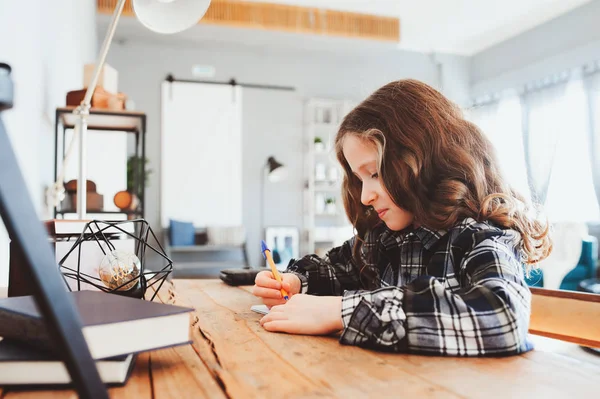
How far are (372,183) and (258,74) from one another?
489 cm

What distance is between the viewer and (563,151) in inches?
194

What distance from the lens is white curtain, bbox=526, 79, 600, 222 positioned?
4742 mm

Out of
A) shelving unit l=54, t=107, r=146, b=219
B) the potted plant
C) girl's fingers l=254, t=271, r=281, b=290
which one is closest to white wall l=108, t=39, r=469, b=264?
the potted plant

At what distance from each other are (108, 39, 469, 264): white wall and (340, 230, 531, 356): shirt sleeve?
14.8 feet

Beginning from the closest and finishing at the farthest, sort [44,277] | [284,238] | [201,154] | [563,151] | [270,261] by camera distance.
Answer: [44,277] → [270,261] → [563,151] → [201,154] → [284,238]

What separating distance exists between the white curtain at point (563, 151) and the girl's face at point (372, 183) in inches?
164

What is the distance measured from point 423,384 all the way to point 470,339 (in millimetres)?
155

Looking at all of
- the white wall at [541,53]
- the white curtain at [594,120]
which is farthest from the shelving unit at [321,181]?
the white curtain at [594,120]


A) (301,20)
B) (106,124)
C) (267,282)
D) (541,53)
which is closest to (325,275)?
(267,282)

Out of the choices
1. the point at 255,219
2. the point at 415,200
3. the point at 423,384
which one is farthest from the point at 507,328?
the point at 255,219

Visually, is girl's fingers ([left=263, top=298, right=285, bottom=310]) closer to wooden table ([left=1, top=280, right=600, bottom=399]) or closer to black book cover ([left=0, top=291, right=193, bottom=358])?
wooden table ([left=1, top=280, right=600, bottom=399])

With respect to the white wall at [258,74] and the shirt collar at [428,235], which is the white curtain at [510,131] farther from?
the shirt collar at [428,235]

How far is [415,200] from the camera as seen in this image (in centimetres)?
90

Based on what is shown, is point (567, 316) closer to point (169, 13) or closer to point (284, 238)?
point (169, 13)
